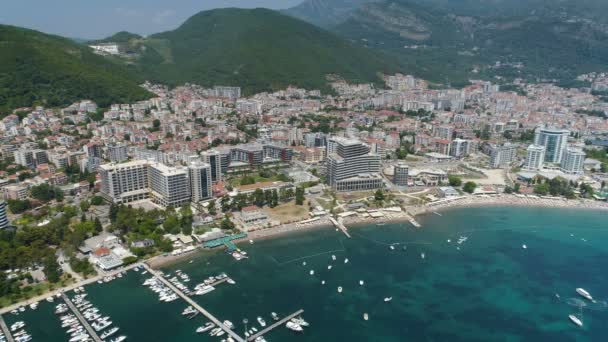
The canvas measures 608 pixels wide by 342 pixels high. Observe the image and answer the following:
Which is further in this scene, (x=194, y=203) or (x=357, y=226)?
(x=194, y=203)

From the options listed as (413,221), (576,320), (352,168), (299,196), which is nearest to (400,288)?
(576,320)

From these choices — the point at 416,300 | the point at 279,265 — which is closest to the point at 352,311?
the point at 416,300

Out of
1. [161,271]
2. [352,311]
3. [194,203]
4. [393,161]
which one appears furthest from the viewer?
[393,161]

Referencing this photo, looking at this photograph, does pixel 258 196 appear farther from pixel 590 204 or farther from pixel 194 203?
pixel 590 204

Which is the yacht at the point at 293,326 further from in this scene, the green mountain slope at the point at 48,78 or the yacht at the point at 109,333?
the green mountain slope at the point at 48,78

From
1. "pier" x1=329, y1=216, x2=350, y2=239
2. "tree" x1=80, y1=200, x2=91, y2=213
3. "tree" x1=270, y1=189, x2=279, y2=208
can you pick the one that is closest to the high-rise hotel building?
"tree" x1=270, y1=189, x2=279, y2=208

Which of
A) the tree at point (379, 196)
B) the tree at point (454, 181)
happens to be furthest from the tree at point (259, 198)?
the tree at point (454, 181)

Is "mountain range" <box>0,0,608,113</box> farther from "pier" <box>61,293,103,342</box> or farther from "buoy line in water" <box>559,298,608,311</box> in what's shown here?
"buoy line in water" <box>559,298,608,311</box>
